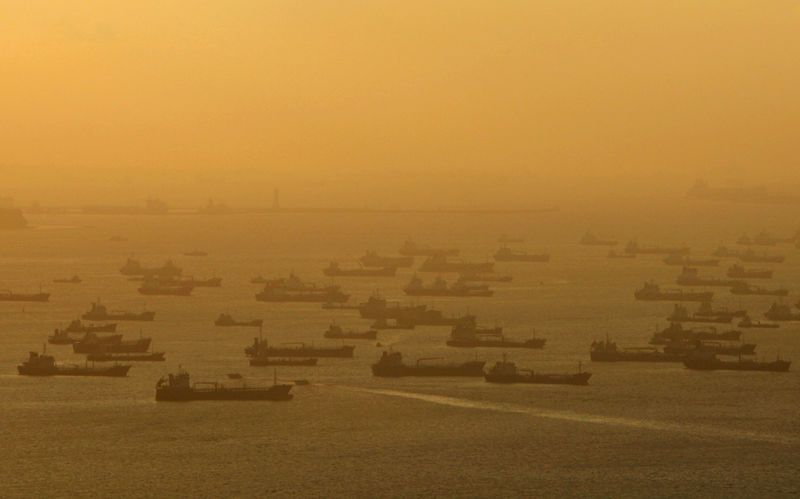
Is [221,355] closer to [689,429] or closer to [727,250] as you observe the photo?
[689,429]

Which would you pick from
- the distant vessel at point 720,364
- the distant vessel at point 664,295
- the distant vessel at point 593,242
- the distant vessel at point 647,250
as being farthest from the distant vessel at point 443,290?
the distant vessel at point 593,242

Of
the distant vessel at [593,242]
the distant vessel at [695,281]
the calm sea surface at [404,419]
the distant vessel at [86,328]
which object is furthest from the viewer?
the distant vessel at [593,242]

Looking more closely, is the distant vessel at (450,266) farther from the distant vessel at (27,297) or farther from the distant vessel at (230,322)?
the distant vessel at (230,322)

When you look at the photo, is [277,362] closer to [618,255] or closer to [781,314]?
[781,314]

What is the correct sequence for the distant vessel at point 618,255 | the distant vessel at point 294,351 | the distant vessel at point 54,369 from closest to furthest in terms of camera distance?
the distant vessel at point 54,369 < the distant vessel at point 294,351 < the distant vessel at point 618,255

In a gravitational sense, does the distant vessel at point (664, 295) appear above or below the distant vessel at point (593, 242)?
below

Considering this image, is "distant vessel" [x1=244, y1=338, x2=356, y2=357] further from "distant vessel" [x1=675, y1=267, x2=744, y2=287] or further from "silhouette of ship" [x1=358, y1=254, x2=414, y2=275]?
"silhouette of ship" [x1=358, y1=254, x2=414, y2=275]
